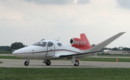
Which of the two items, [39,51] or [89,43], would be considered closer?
[39,51]

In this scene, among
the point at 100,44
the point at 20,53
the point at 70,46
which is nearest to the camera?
the point at 20,53

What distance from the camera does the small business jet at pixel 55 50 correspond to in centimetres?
3700

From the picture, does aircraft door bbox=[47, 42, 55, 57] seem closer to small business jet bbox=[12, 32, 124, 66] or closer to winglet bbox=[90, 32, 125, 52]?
small business jet bbox=[12, 32, 124, 66]

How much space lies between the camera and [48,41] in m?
39.4

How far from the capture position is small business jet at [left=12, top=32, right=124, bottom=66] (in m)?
37.0
